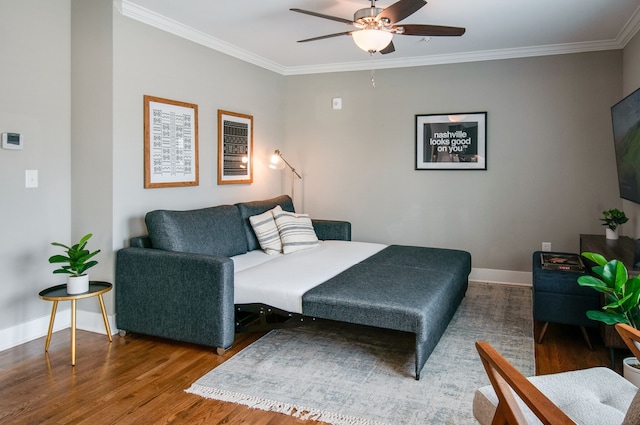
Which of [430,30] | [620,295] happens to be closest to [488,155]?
[430,30]

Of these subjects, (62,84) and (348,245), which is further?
(348,245)

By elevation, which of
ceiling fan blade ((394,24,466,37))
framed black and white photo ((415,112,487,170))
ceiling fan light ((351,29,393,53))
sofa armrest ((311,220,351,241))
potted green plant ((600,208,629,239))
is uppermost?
ceiling fan blade ((394,24,466,37))

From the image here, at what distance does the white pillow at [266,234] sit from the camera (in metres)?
4.29

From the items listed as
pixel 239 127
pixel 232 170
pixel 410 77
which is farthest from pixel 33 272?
pixel 410 77

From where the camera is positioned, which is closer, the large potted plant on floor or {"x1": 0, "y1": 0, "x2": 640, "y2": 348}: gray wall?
the large potted plant on floor

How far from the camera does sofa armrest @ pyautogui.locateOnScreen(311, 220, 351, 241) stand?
4926mm

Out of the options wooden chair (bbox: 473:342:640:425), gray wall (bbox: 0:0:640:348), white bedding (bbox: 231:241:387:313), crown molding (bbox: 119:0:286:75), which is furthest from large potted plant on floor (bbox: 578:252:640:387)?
crown molding (bbox: 119:0:286:75)

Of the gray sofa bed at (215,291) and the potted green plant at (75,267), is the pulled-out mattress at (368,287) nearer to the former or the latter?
the gray sofa bed at (215,291)

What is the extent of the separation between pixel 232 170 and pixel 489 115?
2.68m

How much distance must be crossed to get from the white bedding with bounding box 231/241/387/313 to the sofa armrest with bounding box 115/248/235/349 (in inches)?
8.1

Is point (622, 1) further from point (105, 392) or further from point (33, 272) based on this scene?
point (33, 272)

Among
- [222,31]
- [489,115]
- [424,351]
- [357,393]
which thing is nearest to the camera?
[357,393]

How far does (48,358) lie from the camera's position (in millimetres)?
3031

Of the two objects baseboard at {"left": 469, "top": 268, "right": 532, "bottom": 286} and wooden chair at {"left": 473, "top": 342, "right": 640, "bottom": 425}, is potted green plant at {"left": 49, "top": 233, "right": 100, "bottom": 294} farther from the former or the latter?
baseboard at {"left": 469, "top": 268, "right": 532, "bottom": 286}
